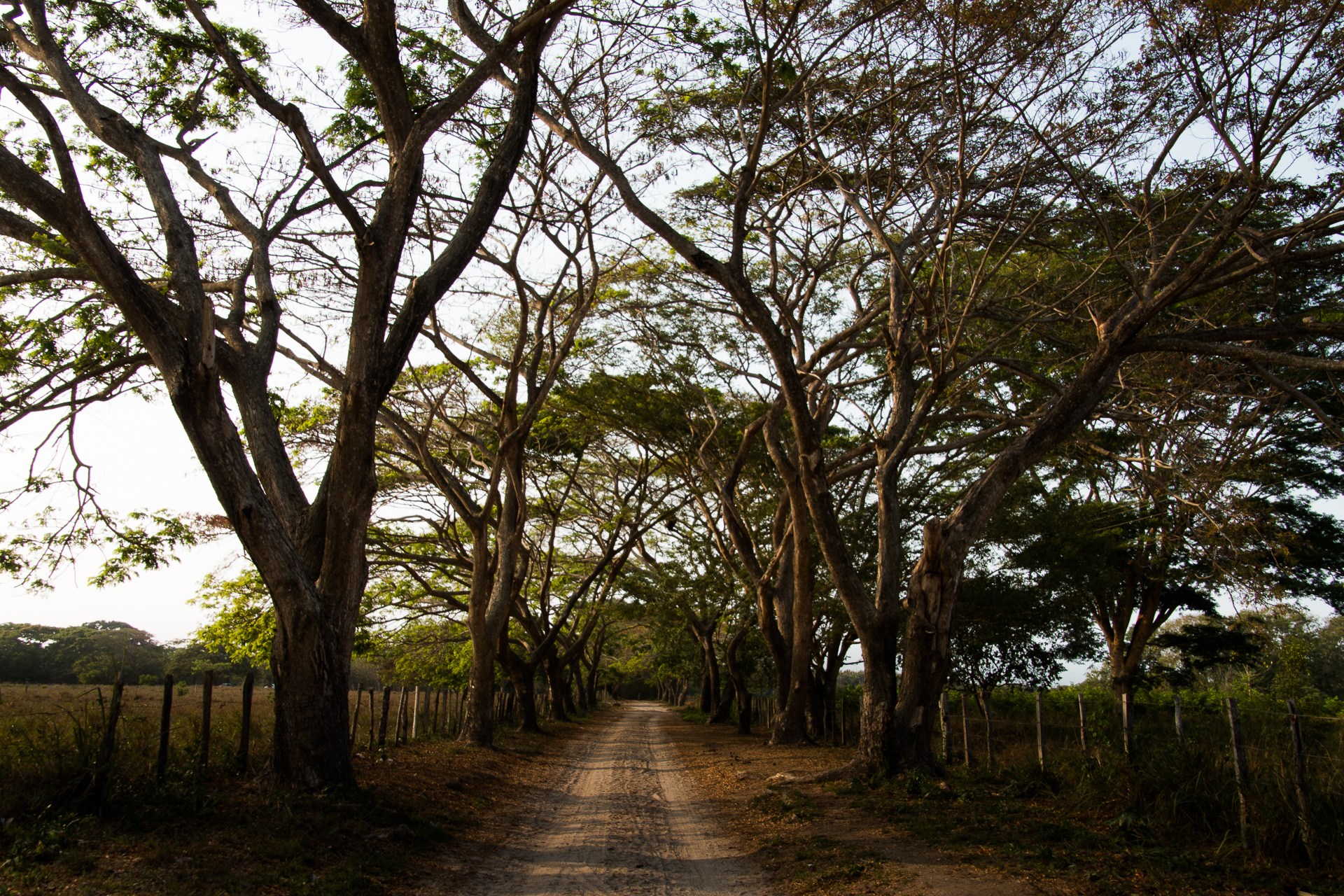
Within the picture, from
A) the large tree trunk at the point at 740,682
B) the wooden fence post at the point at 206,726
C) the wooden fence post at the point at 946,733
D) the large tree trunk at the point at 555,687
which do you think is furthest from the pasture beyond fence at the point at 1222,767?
the large tree trunk at the point at 555,687

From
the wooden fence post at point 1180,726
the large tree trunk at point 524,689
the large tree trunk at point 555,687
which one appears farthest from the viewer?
the large tree trunk at point 555,687

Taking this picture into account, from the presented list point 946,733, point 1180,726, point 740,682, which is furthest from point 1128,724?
point 740,682

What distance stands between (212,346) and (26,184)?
1.68 m

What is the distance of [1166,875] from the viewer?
18.5ft

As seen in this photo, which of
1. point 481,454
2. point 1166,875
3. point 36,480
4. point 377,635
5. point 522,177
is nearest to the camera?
point 1166,875

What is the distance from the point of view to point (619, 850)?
7.17m

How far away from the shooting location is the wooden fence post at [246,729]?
8.07m

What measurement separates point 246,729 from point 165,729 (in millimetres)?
933

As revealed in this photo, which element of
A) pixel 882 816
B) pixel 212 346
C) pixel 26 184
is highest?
pixel 26 184

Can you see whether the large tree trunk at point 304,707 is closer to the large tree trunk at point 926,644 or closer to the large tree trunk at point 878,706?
the large tree trunk at point 878,706

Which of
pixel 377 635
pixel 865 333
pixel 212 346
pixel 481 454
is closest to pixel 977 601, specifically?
pixel 865 333

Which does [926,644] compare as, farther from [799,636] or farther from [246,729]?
[246,729]

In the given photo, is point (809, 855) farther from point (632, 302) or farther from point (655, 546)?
point (655, 546)

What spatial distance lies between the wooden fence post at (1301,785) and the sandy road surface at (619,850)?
375 cm
